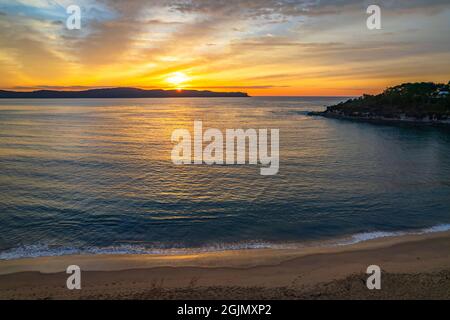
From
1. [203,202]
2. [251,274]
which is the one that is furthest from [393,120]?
[251,274]

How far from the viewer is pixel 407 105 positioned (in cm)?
10181

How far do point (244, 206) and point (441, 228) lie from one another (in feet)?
39.6

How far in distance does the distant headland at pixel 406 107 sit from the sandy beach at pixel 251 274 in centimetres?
8712

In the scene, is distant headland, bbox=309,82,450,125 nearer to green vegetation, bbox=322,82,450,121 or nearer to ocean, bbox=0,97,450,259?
green vegetation, bbox=322,82,450,121

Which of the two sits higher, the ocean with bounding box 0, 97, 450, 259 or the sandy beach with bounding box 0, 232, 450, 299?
the ocean with bounding box 0, 97, 450, 259

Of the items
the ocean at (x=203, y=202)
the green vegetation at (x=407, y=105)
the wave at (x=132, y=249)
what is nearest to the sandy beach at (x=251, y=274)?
the wave at (x=132, y=249)

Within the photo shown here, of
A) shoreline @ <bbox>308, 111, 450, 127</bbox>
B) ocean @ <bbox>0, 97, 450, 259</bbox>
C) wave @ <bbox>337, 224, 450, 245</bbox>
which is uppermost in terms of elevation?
shoreline @ <bbox>308, 111, 450, 127</bbox>

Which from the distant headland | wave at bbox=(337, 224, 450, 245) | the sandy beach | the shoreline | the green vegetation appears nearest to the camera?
the sandy beach

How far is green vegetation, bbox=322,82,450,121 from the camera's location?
92000 millimetres

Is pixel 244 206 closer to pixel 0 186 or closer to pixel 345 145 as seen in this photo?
pixel 0 186

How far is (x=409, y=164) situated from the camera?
3806 cm

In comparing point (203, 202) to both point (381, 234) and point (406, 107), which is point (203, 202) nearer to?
point (381, 234)

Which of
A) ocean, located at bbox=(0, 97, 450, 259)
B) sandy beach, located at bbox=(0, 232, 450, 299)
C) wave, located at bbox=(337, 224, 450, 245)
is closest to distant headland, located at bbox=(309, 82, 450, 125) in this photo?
ocean, located at bbox=(0, 97, 450, 259)
